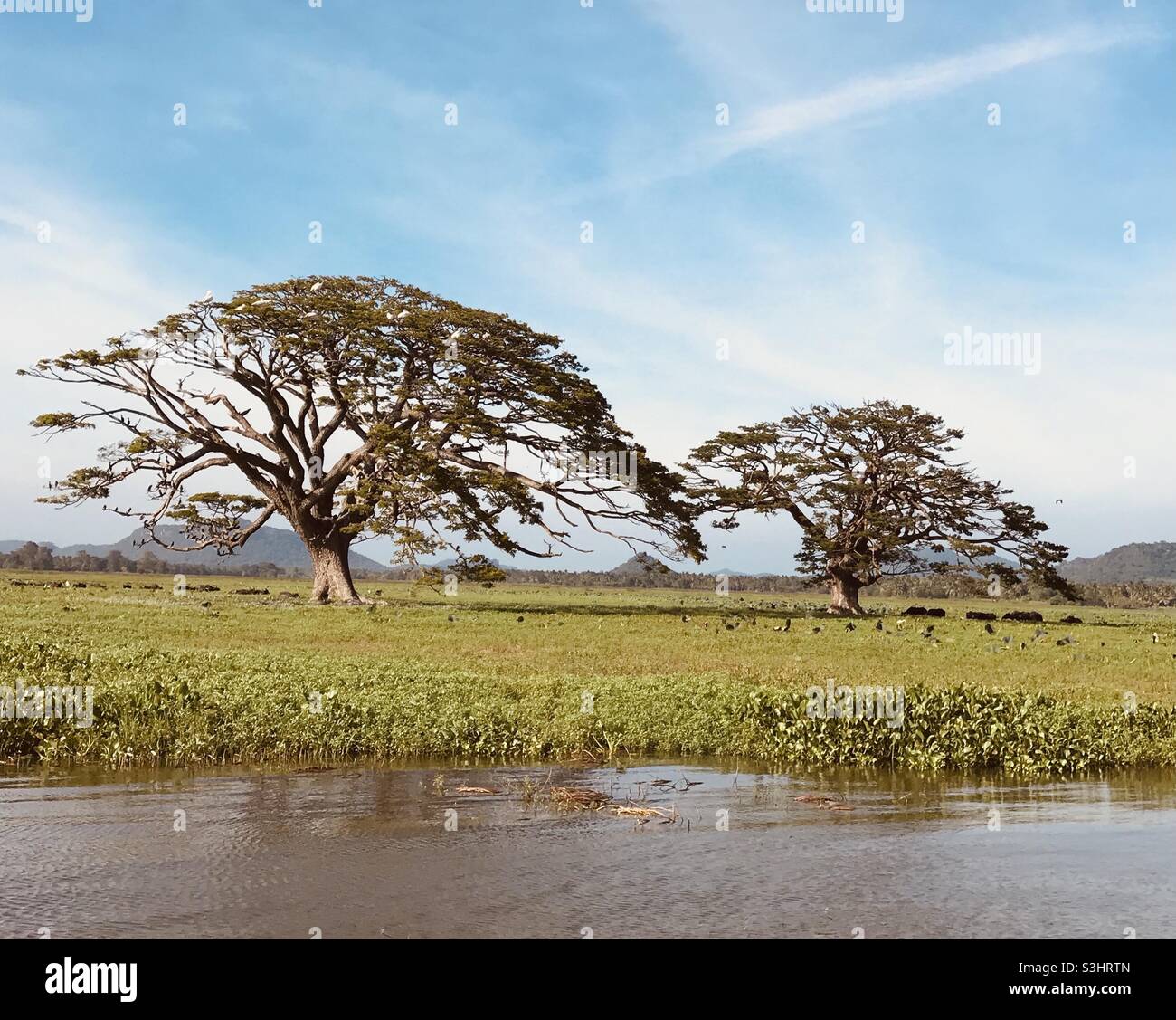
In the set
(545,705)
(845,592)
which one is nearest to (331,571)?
(845,592)

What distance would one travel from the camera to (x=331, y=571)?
46.8 meters

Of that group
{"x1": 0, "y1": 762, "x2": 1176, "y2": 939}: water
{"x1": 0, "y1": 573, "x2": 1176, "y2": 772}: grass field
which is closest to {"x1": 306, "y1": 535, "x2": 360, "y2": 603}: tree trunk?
{"x1": 0, "y1": 573, "x2": 1176, "y2": 772}: grass field

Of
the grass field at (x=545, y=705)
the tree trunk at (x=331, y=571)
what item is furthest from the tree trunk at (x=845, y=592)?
the grass field at (x=545, y=705)

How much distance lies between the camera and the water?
9.45 m

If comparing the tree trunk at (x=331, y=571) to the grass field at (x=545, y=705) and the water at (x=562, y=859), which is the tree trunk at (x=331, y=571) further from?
the water at (x=562, y=859)

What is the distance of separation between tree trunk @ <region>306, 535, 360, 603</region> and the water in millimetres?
31339

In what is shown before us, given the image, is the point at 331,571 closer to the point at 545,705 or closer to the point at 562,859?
the point at 545,705

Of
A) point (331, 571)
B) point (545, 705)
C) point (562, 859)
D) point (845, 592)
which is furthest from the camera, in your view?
point (845, 592)

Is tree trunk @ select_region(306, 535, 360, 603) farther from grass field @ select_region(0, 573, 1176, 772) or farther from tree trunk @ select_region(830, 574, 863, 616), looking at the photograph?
tree trunk @ select_region(830, 574, 863, 616)

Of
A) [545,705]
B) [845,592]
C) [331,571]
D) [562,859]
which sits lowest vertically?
[562,859]

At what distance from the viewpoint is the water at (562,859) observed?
372 inches

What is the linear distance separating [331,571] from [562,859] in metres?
37.2
